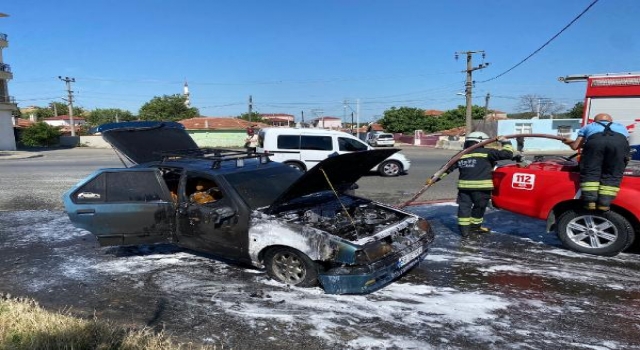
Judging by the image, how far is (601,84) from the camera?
11.6 meters

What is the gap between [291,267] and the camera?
15.2ft

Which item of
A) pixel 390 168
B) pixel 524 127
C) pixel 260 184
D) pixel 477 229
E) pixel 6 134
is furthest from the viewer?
pixel 6 134

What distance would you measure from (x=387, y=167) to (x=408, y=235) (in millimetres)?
10103

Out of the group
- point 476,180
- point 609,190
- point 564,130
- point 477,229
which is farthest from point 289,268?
point 564,130

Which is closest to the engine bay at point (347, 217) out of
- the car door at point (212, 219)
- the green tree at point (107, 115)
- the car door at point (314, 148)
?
the car door at point (212, 219)

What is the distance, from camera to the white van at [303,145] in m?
14.2

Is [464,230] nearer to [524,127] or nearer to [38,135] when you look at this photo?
[524,127]

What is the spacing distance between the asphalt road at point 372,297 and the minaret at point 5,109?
4376cm

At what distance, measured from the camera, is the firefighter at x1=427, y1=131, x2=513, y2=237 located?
20.9 ft

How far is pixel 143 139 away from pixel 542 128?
38.1m

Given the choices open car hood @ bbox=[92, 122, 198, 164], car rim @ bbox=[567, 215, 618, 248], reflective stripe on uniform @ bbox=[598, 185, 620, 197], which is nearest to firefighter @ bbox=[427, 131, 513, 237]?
car rim @ bbox=[567, 215, 618, 248]

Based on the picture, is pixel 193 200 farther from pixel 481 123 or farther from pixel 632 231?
pixel 481 123

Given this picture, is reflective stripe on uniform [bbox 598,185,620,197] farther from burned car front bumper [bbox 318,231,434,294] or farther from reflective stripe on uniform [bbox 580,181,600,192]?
burned car front bumper [bbox 318,231,434,294]

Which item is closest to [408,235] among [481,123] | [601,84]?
[601,84]
